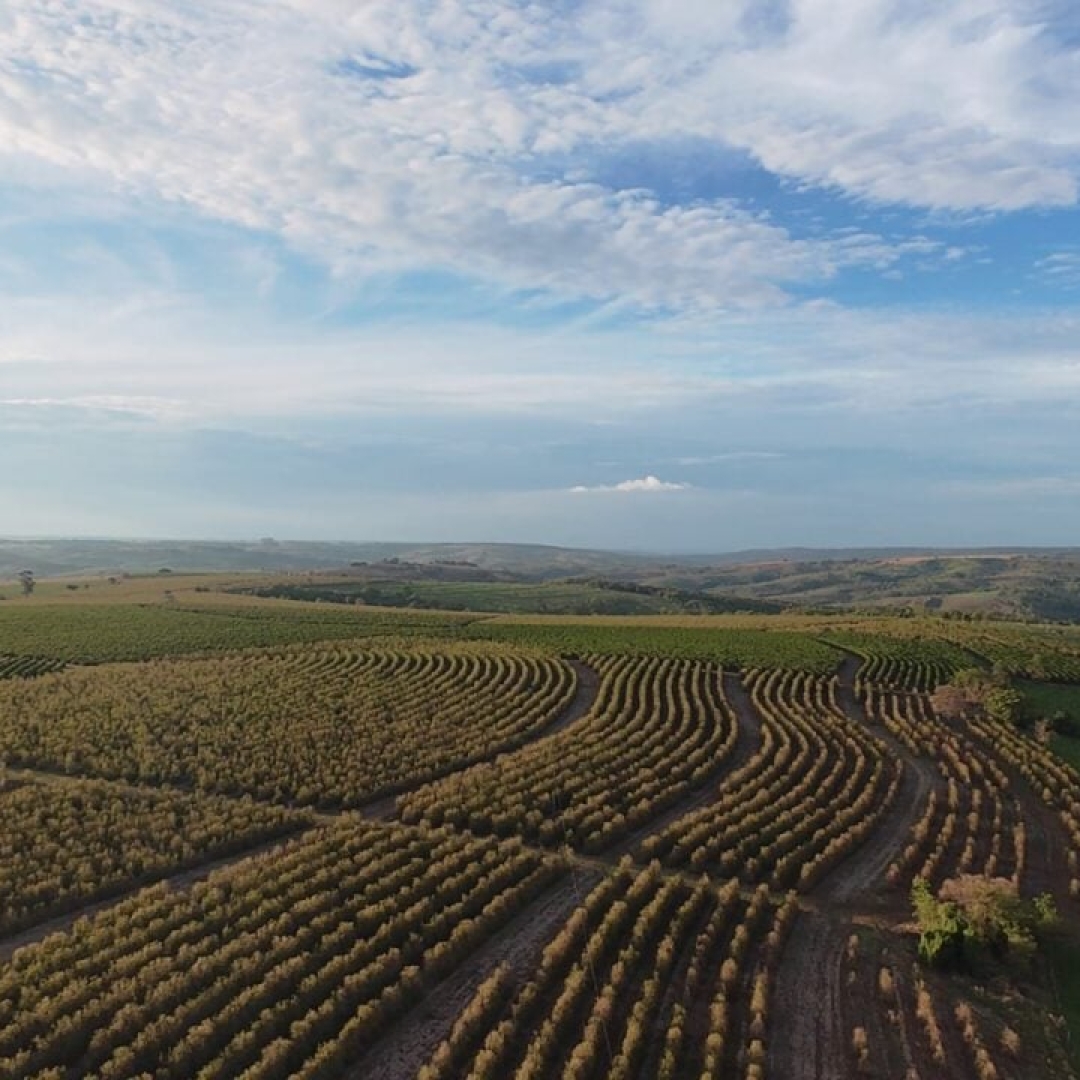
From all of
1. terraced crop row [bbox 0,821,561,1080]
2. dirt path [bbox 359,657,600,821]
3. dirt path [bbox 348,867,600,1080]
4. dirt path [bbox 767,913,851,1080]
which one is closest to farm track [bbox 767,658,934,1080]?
dirt path [bbox 767,913,851,1080]

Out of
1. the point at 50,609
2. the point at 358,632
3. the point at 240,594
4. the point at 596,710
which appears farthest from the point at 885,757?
the point at 240,594

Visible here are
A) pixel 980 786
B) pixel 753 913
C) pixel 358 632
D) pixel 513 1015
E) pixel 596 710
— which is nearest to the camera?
pixel 513 1015

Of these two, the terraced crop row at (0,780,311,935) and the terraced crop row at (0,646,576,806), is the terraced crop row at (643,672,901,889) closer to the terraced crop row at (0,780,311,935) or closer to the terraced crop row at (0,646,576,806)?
the terraced crop row at (0,646,576,806)

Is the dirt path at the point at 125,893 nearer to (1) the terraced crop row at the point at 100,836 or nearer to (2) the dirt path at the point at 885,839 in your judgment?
(1) the terraced crop row at the point at 100,836

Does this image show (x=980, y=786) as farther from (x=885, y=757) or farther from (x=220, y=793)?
(x=220, y=793)

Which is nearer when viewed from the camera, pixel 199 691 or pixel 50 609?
pixel 199 691

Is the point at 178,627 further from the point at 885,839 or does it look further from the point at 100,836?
the point at 885,839
